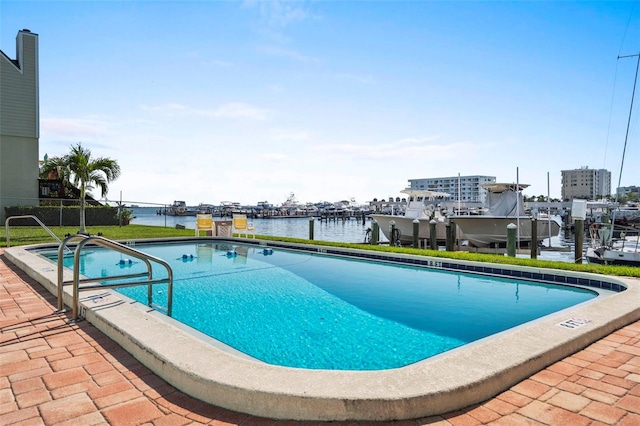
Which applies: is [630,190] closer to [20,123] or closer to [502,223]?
[502,223]

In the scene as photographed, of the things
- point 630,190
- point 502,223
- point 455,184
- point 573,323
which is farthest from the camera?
point 630,190

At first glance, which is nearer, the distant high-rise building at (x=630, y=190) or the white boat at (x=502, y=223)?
the white boat at (x=502, y=223)

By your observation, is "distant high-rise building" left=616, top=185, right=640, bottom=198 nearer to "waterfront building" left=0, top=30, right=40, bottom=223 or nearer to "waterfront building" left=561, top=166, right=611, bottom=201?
"waterfront building" left=561, top=166, right=611, bottom=201

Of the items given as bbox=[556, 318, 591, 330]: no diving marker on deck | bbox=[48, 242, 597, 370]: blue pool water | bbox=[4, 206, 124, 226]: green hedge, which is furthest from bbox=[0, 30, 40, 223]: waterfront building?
bbox=[556, 318, 591, 330]: no diving marker on deck

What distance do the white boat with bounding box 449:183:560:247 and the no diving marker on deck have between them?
13706 millimetres

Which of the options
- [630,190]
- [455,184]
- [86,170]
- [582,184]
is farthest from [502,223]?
[630,190]

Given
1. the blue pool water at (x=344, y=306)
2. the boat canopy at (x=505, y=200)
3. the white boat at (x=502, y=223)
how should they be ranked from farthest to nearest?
the boat canopy at (x=505, y=200), the white boat at (x=502, y=223), the blue pool water at (x=344, y=306)

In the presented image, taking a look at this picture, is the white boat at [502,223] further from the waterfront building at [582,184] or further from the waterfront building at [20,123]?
the waterfront building at [582,184]

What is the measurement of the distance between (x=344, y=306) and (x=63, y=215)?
18.4 metres

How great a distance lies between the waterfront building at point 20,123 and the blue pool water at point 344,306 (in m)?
13.6

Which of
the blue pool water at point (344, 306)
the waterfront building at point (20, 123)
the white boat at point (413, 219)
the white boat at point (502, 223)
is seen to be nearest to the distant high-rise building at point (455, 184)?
the white boat at point (413, 219)

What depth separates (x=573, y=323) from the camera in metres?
3.73

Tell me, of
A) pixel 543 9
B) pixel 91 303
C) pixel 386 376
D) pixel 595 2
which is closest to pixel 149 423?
pixel 386 376

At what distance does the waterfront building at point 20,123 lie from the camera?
19469 mm
